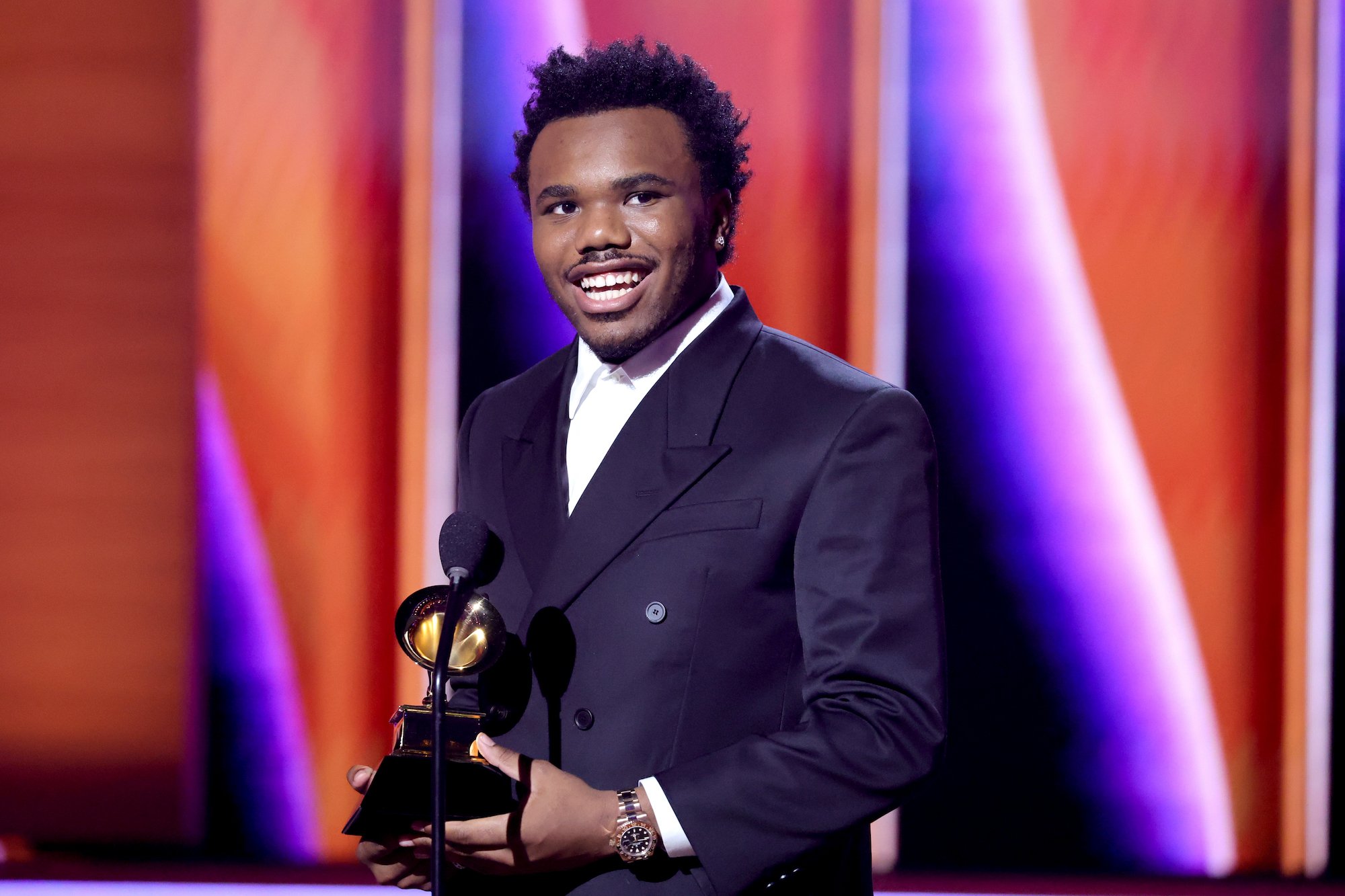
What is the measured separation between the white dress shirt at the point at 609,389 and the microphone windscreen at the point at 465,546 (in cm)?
29

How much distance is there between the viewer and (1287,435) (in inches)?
104

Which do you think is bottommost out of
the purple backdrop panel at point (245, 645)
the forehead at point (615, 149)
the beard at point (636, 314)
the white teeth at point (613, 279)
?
the purple backdrop panel at point (245, 645)

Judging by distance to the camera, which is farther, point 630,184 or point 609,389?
point 609,389

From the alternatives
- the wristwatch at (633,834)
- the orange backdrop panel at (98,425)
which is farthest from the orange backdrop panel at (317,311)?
the wristwatch at (633,834)

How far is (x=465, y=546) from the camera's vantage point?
1.02m

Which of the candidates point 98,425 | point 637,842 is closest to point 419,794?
point 637,842

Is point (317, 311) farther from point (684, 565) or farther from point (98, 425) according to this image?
point (684, 565)

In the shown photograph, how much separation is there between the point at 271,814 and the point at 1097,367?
2.25 m

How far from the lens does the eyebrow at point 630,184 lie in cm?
128

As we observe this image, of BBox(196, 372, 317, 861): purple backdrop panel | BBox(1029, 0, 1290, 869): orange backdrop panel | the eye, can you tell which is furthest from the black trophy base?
BBox(1029, 0, 1290, 869): orange backdrop panel

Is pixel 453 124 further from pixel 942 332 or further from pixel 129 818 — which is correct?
pixel 129 818

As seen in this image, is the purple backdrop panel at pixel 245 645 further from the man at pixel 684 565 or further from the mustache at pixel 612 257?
the mustache at pixel 612 257

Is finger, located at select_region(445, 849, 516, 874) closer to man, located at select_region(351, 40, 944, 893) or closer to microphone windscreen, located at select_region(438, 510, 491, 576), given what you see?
man, located at select_region(351, 40, 944, 893)

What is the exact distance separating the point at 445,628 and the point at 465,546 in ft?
0.33
